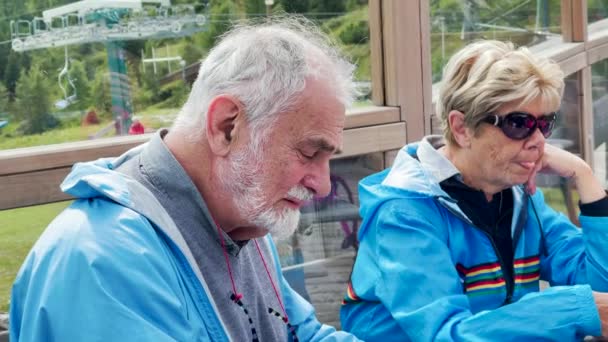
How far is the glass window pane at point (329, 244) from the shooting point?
344cm

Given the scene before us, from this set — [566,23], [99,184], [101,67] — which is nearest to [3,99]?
[101,67]

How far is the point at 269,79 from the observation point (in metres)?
1.73

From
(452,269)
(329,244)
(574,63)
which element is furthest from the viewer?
(574,63)

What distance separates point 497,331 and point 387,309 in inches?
14.3

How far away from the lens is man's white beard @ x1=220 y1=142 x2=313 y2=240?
1.78 m

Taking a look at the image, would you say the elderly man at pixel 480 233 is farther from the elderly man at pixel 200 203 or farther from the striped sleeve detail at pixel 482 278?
the elderly man at pixel 200 203

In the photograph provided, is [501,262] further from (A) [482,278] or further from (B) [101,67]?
(B) [101,67]

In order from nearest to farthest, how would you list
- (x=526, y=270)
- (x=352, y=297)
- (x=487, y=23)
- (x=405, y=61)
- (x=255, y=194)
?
1. (x=255, y=194)
2. (x=352, y=297)
3. (x=526, y=270)
4. (x=405, y=61)
5. (x=487, y=23)

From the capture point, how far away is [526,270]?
2.86m

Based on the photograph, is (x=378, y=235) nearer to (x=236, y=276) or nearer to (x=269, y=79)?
(x=236, y=276)

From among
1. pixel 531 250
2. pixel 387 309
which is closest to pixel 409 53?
pixel 531 250

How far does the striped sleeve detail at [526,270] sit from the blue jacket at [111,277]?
135cm

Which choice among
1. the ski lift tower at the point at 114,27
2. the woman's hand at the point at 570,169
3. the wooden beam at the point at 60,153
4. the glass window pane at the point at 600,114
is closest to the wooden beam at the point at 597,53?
the glass window pane at the point at 600,114

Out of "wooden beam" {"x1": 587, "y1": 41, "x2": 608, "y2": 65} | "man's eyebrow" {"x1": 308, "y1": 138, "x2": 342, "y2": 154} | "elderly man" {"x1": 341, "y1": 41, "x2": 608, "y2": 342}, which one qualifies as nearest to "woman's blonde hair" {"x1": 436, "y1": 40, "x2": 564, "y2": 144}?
"elderly man" {"x1": 341, "y1": 41, "x2": 608, "y2": 342}
